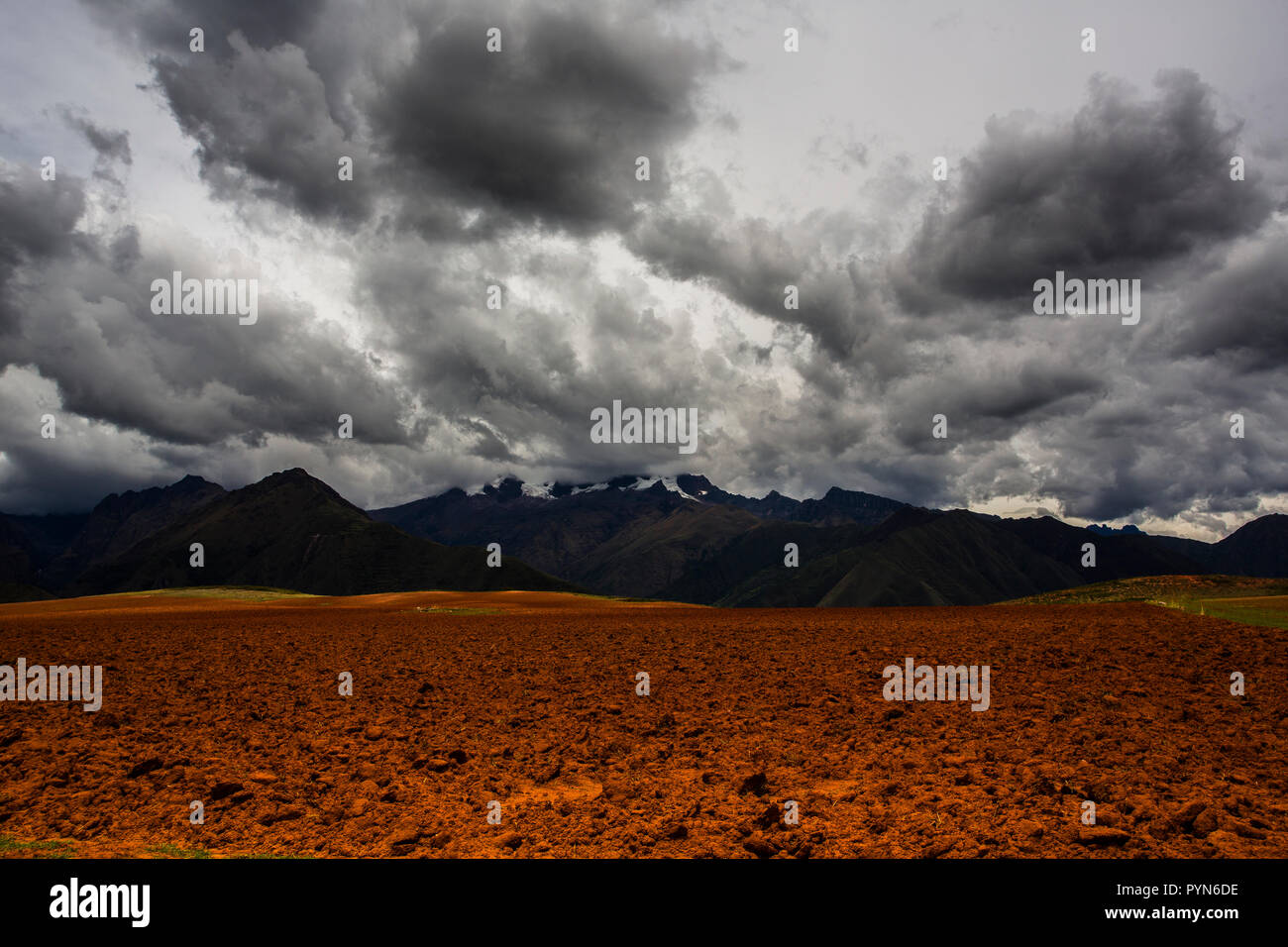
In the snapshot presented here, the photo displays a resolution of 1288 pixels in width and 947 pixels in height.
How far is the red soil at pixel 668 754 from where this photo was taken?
411 inches

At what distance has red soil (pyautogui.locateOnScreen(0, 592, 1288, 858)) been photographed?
1044cm

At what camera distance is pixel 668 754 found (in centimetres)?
1485

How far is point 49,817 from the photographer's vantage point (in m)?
11.9

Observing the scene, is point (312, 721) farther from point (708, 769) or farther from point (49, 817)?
point (708, 769)

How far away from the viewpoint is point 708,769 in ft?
44.6

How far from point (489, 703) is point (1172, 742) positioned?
17277 mm

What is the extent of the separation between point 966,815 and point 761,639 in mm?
21171
